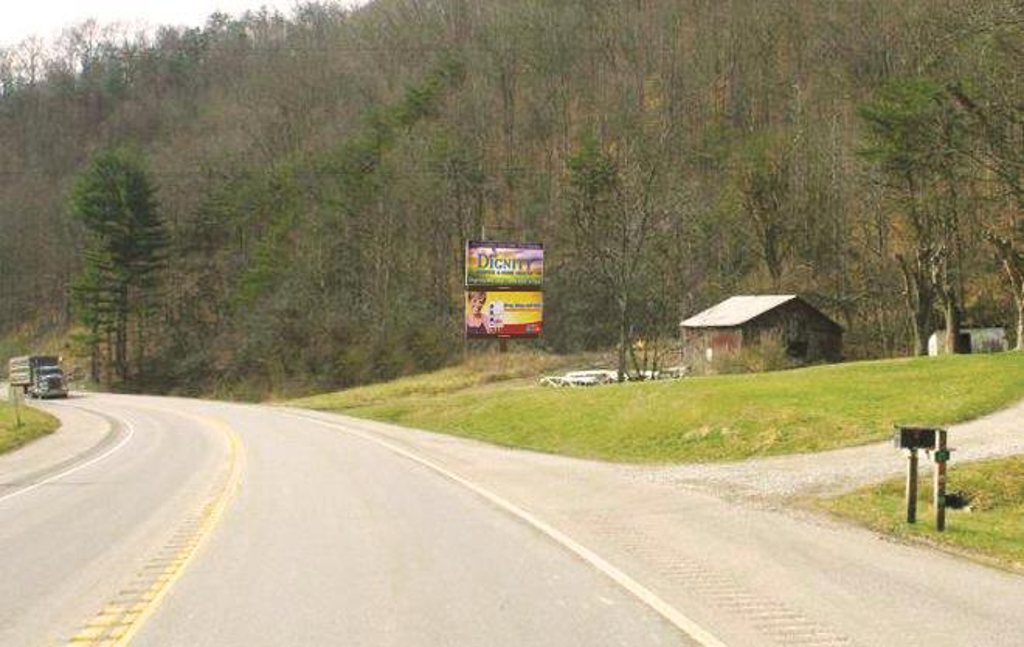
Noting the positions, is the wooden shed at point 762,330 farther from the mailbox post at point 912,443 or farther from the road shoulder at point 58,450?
the mailbox post at point 912,443

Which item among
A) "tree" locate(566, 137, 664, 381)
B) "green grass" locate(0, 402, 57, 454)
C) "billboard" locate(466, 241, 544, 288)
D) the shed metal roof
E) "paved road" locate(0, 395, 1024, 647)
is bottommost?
"green grass" locate(0, 402, 57, 454)

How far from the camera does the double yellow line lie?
24.4 ft

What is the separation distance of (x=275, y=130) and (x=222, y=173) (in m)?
9.50

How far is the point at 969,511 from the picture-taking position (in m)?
15.8

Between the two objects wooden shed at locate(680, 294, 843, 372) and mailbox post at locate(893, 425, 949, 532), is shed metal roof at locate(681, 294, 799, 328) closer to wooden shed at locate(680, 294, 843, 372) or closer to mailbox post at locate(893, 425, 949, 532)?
wooden shed at locate(680, 294, 843, 372)

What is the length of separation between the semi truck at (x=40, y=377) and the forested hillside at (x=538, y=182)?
1620cm

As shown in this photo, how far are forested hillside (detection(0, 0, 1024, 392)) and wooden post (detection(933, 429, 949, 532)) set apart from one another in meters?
21.8

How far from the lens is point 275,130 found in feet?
383

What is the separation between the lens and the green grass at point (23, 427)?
34553 millimetres

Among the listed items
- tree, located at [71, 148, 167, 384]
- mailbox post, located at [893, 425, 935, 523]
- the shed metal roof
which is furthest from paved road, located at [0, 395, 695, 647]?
tree, located at [71, 148, 167, 384]

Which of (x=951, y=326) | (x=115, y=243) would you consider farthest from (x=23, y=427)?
(x=115, y=243)

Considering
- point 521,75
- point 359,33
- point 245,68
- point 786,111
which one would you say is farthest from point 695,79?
point 245,68

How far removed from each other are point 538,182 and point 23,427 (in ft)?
201

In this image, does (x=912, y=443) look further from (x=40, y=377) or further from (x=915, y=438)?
(x=40, y=377)
